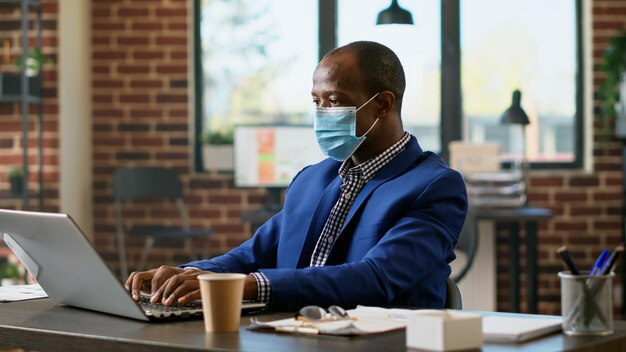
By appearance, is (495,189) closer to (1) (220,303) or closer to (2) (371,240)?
(2) (371,240)

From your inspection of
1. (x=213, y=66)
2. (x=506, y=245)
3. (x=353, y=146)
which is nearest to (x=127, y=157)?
(x=213, y=66)

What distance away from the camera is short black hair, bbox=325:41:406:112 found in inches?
79.9

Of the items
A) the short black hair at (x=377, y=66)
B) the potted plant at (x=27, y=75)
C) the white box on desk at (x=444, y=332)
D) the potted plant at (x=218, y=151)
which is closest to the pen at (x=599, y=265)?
the white box on desk at (x=444, y=332)

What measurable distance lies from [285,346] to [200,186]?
4.50 meters

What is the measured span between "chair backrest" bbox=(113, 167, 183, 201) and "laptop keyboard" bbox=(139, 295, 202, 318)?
382cm

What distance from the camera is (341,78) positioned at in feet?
6.64

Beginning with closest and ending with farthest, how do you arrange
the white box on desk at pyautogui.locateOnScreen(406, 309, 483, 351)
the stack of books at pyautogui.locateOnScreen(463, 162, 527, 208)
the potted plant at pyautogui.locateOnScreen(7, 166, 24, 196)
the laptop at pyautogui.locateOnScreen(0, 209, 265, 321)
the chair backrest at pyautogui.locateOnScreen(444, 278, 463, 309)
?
the white box on desk at pyautogui.locateOnScreen(406, 309, 483, 351) → the laptop at pyautogui.locateOnScreen(0, 209, 265, 321) → the chair backrest at pyautogui.locateOnScreen(444, 278, 463, 309) → the stack of books at pyautogui.locateOnScreen(463, 162, 527, 208) → the potted plant at pyautogui.locateOnScreen(7, 166, 24, 196)

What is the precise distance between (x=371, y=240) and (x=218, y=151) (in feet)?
12.5

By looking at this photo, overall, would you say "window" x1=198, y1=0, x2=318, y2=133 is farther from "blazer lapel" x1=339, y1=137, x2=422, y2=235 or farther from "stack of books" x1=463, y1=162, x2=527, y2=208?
"blazer lapel" x1=339, y1=137, x2=422, y2=235

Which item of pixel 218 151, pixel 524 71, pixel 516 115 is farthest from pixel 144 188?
pixel 524 71

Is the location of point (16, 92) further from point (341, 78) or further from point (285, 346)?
point (285, 346)

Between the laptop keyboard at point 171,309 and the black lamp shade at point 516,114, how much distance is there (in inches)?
140

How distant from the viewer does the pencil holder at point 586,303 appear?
4.62 feet

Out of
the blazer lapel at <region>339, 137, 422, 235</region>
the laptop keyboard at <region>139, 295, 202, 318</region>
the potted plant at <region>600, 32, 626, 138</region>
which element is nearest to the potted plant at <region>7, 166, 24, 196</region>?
the potted plant at <region>600, 32, 626, 138</region>
